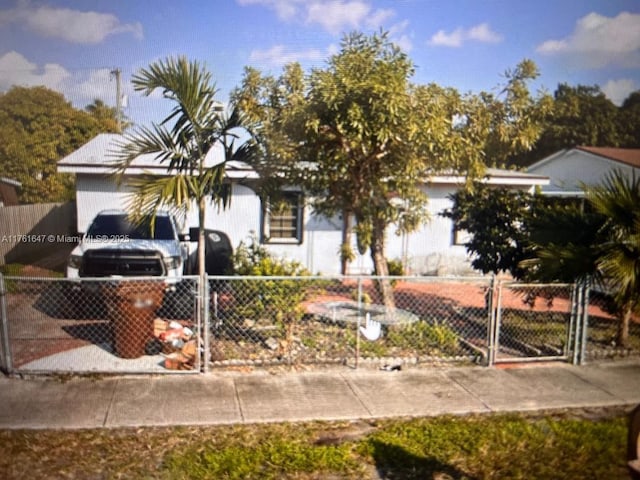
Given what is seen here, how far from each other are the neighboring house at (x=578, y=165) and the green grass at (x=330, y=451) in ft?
18.7

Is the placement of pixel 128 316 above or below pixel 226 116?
below

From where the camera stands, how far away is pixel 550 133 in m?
13.5

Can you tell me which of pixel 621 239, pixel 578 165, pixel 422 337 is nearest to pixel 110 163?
pixel 422 337

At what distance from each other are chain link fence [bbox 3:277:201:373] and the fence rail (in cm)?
1

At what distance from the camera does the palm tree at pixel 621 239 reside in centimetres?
388

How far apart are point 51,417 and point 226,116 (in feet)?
13.5

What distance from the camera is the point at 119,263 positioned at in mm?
6785

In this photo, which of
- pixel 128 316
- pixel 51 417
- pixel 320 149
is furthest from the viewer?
pixel 320 149

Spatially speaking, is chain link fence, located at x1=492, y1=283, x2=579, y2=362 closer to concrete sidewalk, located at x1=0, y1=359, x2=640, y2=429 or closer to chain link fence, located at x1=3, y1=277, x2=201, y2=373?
concrete sidewalk, located at x1=0, y1=359, x2=640, y2=429

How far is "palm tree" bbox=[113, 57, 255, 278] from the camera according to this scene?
5.96m

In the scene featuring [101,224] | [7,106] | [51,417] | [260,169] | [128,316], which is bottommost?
[51,417]

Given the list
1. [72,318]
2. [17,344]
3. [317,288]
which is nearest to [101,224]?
[72,318]

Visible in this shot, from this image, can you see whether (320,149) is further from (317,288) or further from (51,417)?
(51,417)

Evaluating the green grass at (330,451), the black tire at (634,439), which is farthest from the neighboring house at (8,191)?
the black tire at (634,439)
